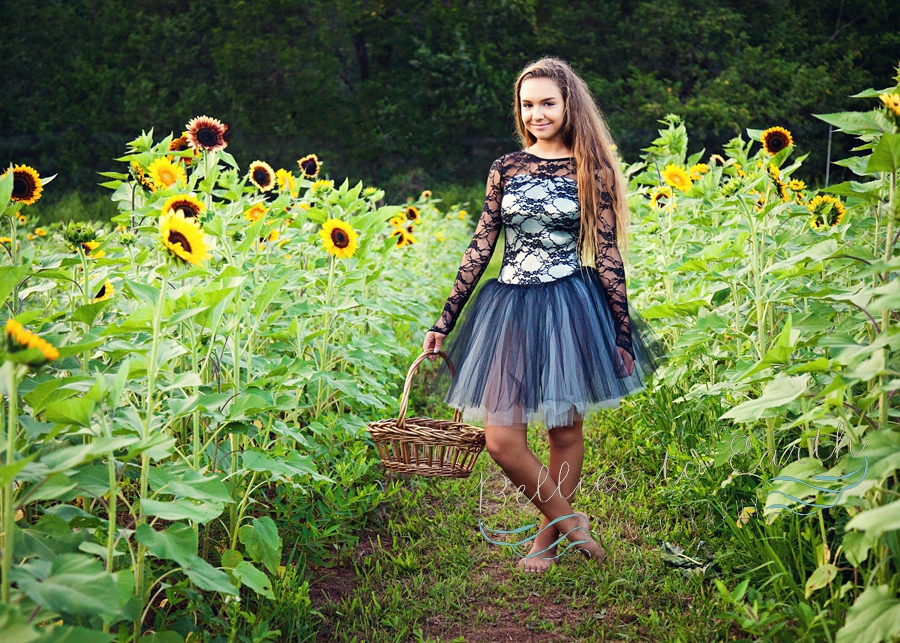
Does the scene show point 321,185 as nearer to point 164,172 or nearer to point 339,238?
point 339,238

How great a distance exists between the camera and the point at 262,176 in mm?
3229

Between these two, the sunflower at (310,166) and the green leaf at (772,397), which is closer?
the green leaf at (772,397)

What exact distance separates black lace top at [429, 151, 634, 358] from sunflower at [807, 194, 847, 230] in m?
0.66

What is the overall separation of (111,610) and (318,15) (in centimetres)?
1669

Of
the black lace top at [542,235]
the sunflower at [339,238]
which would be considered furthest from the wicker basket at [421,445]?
the sunflower at [339,238]

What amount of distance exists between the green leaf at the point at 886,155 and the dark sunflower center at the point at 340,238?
5.24ft

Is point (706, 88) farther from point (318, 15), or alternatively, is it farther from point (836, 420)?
point (836, 420)

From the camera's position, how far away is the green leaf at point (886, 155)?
1541 mm

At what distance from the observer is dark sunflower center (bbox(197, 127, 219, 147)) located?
272 centimetres

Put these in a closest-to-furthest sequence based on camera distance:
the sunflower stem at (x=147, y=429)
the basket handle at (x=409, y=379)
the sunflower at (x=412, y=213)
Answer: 1. the sunflower stem at (x=147, y=429)
2. the basket handle at (x=409, y=379)
3. the sunflower at (x=412, y=213)

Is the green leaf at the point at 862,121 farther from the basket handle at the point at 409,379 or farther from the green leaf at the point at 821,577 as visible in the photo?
the basket handle at the point at 409,379

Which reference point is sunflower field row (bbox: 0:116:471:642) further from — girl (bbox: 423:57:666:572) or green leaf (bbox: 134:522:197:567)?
girl (bbox: 423:57:666:572)

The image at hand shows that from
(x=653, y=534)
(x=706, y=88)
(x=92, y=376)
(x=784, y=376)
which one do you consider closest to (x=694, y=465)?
(x=653, y=534)

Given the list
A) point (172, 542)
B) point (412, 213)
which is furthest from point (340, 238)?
point (412, 213)
